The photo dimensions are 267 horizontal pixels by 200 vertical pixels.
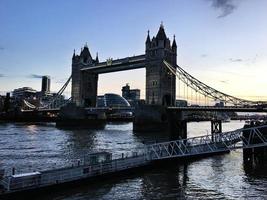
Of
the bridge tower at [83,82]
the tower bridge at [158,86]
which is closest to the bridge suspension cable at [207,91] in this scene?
the tower bridge at [158,86]

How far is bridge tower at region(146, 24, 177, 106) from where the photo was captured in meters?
106

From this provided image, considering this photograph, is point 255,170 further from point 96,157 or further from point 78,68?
point 78,68

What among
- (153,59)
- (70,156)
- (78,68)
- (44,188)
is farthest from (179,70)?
(44,188)

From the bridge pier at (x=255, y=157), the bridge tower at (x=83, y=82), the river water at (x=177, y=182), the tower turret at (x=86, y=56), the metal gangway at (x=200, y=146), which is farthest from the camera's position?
the tower turret at (x=86, y=56)

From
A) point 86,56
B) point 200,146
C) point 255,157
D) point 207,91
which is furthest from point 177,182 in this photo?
point 86,56

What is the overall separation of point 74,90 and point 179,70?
56.6 meters

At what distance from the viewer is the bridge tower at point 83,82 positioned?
142250mm

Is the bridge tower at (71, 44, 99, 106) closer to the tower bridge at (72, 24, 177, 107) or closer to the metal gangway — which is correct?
the tower bridge at (72, 24, 177, 107)

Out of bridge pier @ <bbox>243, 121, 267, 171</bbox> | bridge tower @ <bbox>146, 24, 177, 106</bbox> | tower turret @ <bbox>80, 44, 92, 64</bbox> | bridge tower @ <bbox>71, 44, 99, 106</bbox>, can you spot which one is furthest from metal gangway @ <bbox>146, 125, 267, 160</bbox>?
tower turret @ <bbox>80, 44, 92, 64</bbox>

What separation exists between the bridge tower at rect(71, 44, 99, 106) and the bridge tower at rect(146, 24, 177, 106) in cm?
3825

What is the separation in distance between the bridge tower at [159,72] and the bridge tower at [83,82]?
1506 inches

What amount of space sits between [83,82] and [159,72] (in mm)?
46681

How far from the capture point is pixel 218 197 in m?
24.5

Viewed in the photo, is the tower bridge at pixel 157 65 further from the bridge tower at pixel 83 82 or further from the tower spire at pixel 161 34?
the bridge tower at pixel 83 82
